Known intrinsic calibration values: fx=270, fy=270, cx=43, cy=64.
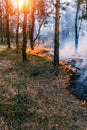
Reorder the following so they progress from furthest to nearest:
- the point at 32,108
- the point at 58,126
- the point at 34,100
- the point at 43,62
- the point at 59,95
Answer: the point at 43,62 < the point at 59,95 < the point at 34,100 < the point at 32,108 < the point at 58,126

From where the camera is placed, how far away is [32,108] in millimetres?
11453

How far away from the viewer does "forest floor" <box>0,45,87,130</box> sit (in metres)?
10.4

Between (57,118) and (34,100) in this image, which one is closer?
(57,118)

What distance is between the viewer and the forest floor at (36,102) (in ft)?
34.3

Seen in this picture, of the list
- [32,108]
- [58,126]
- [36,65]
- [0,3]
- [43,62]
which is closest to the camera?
[58,126]

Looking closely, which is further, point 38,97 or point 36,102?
point 38,97

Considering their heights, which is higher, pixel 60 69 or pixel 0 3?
pixel 0 3

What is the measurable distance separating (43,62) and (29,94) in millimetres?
7280

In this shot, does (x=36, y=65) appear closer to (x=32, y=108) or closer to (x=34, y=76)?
(x=34, y=76)

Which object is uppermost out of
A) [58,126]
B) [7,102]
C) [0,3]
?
[0,3]

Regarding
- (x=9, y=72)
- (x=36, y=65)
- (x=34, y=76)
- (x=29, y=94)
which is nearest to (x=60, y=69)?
(x=36, y=65)

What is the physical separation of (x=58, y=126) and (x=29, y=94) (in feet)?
8.82

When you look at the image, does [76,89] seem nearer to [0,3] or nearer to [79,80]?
[79,80]

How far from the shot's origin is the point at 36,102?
1210 centimetres
